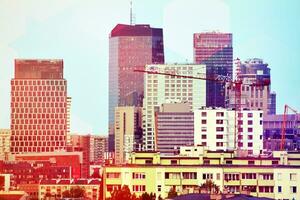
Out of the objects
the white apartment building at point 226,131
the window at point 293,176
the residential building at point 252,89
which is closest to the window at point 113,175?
the window at point 293,176

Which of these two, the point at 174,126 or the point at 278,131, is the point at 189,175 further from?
the point at 174,126

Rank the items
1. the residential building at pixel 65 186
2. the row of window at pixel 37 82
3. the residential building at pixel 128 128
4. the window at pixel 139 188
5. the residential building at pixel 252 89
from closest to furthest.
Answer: the window at pixel 139 188 → the residential building at pixel 65 186 → the residential building at pixel 252 89 → the residential building at pixel 128 128 → the row of window at pixel 37 82

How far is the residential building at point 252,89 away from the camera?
87.8 feet

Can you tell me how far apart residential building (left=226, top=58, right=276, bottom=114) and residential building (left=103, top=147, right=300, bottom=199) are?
10.3 meters

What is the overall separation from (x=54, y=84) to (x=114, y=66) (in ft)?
12.4

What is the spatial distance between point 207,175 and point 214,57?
2184cm

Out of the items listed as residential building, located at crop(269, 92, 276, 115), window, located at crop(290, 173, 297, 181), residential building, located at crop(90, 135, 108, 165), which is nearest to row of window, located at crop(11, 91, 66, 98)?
residential building, located at crop(90, 135, 108, 165)

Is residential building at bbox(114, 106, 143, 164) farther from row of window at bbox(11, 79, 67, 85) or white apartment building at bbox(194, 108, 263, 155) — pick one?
white apartment building at bbox(194, 108, 263, 155)

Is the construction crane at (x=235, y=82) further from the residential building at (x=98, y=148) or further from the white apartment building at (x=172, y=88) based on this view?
the residential building at (x=98, y=148)

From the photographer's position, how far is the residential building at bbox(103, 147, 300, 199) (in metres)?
14.7

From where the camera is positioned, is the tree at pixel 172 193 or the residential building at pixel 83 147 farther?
the residential building at pixel 83 147

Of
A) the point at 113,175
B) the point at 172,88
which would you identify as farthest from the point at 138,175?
the point at 172,88

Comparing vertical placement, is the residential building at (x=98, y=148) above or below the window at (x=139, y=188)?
above

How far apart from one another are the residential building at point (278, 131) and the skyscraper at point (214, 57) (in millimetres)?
3526
